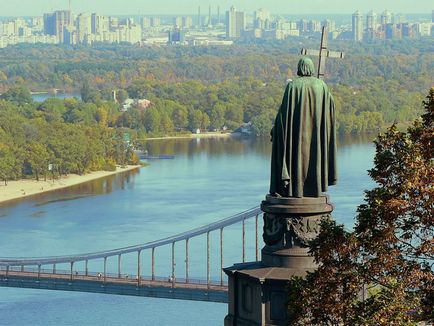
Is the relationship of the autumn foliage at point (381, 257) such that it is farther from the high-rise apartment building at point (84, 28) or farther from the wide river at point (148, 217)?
the high-rise apartment building at point (84, 28)

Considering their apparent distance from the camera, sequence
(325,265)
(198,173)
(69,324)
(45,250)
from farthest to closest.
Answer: (198,173), (45,250), (69,324), (325,265)

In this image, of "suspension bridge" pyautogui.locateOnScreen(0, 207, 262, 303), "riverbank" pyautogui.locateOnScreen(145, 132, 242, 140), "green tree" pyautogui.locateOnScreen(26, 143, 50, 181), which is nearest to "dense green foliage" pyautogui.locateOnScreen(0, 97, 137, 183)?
"green tree" pyautogui.locateOnScreen(26, 143, 50, 181)

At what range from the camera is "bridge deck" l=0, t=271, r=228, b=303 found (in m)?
18.8

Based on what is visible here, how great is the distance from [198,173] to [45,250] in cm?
1731

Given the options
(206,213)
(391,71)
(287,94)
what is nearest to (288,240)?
(287,94)

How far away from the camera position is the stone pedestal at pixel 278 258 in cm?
448

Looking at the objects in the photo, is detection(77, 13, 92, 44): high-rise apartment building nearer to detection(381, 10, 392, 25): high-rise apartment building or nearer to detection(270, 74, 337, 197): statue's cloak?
detection(381, 10, 392, 25): high-rise apartment building

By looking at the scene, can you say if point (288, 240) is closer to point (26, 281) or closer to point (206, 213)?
point (26, 281)

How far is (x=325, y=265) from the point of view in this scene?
4.47 meters

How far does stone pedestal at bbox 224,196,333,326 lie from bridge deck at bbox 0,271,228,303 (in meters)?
13.8

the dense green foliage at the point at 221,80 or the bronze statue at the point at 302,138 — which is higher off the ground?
the bronze statue at the point at 302,138

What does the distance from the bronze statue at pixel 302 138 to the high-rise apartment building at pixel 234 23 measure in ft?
539

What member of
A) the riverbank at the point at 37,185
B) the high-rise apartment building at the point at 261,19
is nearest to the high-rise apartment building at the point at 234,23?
the high-rise apartment building at the point at 261,19

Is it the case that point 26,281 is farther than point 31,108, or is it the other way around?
point 31,108
